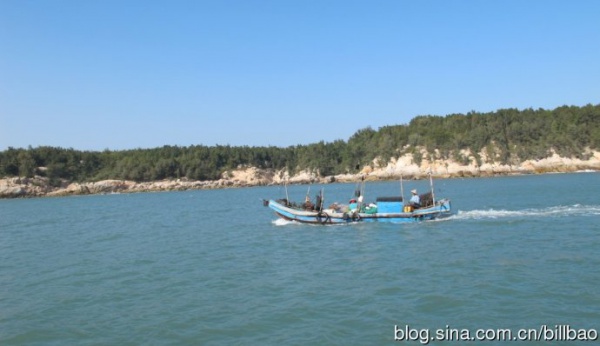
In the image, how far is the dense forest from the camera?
375ft

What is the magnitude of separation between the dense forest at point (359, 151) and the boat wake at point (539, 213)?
83304mm

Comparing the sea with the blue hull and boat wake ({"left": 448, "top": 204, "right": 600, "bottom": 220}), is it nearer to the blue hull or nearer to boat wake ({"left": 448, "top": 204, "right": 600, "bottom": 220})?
boat wake ({"left": 448, "top": 204, "right": 600, "bottom": 220})

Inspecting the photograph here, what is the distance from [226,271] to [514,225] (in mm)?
18047

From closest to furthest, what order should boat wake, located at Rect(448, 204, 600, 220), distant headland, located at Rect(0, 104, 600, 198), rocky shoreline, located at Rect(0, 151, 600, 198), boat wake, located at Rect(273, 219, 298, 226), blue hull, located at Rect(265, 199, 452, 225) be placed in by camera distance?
boat wake, located at Rect(448, 204, 600, 220)
blue hull, located at Rect(265, 199, 452, 225)
boat wake, located at Rect(273, 219, 298, 226)
rocky shoreline, located at Rect(0, 151, 600, 198)
distant headland, located at Rect(0, 104, 600, 198)

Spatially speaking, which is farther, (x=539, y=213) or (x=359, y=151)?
(x=359, y=151)

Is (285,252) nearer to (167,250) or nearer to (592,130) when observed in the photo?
(167,250)

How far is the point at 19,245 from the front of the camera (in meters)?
30.5

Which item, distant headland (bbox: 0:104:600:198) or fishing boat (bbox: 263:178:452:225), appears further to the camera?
distant headland (bbox: 0:104:600:198)

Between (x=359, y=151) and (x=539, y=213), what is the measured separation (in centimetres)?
10927

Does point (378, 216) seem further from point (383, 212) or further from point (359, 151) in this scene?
point (359, 151)

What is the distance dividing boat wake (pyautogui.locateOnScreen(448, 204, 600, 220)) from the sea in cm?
151

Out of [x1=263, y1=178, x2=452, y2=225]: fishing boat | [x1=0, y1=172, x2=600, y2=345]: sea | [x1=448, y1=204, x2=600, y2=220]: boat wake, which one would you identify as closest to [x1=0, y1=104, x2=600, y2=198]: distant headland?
[x1=448, y1=204, x2=600, y2=220]: boat wake

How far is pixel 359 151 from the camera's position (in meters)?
142

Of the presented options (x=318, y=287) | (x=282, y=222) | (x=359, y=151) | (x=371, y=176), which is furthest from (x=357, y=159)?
(x=318, y=287)
